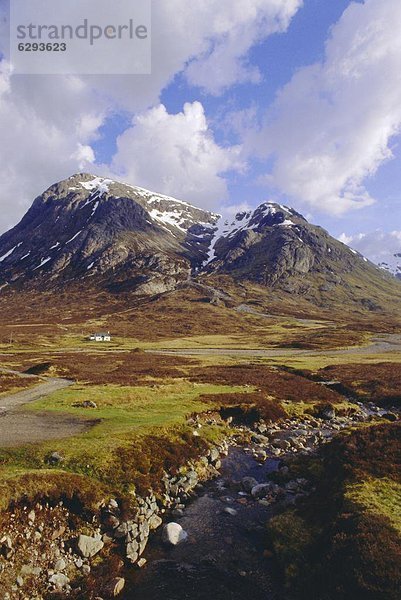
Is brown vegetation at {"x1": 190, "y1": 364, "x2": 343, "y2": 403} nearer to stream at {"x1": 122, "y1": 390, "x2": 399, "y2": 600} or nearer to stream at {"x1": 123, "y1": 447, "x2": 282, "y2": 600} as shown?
stream at {"x1": 122, "y1": 390, "x2": 399, "y2": 600}

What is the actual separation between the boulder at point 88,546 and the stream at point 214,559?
242 centimetres

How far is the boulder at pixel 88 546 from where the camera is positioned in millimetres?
21078

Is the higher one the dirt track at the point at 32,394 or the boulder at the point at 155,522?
the dirt track at the point at 32,394

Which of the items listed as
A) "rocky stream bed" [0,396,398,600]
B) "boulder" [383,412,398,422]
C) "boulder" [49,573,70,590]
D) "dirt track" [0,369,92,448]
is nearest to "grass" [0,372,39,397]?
"dirt track" [0,369,92,448]

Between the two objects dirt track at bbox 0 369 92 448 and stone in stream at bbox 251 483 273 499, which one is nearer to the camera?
stone in stream at bbox 251 483 273 499

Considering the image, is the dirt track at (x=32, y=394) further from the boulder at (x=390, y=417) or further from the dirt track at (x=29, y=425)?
the boulder at (x=390, y=417)

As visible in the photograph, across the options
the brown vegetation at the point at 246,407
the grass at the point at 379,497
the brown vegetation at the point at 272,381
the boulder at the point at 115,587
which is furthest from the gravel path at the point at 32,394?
the grass at the point at 379,497

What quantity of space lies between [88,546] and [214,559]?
6.99 metres

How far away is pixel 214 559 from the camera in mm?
22203

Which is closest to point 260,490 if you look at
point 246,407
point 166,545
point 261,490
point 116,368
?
point 261,490

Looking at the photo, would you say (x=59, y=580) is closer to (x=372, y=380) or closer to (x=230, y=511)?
(x=230, y=511)

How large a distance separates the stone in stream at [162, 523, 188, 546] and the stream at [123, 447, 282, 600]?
0.30m

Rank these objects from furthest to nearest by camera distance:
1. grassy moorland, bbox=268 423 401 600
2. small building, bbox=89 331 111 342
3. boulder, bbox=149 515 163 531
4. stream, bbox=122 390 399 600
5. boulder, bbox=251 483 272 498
→ small building, bbox=89 331 111 342 → boulder, bbox=251 483 272 498 → boulder, bbox=149 515 163 531 → stream, bbox=122 390 399 600 → grassy moorland, bbox=268 423 401 600

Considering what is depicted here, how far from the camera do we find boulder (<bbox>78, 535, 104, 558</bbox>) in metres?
21.1
